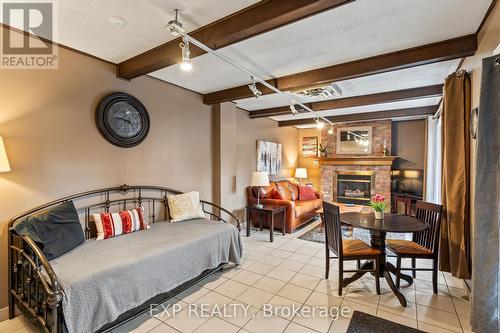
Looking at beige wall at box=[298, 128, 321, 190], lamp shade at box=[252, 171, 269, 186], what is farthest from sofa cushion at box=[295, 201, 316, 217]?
beige wall at box=[298, 128, 321, 190]

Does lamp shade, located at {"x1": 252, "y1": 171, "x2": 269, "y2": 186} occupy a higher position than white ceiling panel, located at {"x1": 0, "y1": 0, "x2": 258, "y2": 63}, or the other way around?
white ceiling panel, located at {"x1": 0, "y1": 0, "x2": 258, "y2": 63}

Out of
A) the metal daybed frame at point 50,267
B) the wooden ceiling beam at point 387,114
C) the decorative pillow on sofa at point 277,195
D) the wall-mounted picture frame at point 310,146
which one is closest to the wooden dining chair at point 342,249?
the metal daybed frame at point 50,267

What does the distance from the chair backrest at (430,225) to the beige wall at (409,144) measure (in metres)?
3.73

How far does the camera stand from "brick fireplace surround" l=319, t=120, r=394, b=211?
6332 millimetres

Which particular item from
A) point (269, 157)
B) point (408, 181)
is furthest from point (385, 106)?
point (269, 157)

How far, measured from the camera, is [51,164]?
8.36ft

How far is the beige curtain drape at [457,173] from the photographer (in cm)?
260

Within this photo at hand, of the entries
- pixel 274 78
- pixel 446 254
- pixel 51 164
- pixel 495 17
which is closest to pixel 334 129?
pixel 274 78

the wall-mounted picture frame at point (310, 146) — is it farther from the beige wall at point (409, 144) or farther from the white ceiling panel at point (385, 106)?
the beige wall at point (409, 144)

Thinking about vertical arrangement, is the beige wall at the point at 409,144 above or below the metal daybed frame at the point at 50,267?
above

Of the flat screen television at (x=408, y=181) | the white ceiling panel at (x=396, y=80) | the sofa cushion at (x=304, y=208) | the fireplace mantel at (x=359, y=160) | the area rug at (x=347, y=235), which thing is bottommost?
the area rug at (x=347, y=235)

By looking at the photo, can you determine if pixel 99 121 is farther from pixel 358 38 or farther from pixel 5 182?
pixel 358 38

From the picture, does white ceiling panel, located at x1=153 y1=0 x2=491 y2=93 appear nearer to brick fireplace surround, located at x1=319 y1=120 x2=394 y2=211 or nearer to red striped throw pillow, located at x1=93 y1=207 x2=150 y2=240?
red striped throw pillow, located at x1=93 y1=207 x2=150 y2=240

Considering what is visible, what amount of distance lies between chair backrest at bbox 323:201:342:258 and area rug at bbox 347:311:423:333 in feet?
1.89
